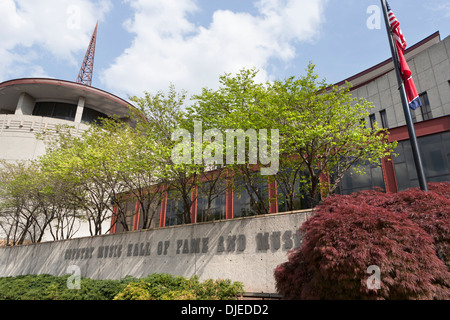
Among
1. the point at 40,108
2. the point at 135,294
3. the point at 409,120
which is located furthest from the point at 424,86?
the point at 40,108

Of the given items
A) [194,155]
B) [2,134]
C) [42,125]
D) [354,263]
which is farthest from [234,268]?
[2,134]

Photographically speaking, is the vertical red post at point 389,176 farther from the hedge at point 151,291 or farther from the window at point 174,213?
the window at point 174,213

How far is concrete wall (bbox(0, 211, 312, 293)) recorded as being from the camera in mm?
11656

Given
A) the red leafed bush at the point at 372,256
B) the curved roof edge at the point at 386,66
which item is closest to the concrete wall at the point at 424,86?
the curved roof edge at the point at 386,66

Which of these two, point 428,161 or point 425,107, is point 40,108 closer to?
point 428,161

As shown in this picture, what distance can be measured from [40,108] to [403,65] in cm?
5187

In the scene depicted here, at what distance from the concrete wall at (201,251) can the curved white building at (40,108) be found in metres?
27.3

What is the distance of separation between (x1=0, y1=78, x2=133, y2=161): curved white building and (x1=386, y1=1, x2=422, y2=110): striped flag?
3638cm

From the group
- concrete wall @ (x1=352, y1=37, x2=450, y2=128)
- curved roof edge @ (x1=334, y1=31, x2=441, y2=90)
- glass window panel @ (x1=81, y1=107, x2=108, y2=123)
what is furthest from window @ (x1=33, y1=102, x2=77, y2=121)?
concrete wall @ (x1=352, y1=37, x2=450, y2=128)

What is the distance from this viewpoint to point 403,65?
11.0 meters

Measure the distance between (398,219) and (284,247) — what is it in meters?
5.36

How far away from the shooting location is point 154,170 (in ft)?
63.1

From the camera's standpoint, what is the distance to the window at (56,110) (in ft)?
154

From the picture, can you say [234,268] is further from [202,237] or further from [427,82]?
[427,82]
